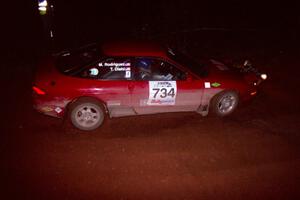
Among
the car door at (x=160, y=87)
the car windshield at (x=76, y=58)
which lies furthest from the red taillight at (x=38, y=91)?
the car door at (x=160, y=87)

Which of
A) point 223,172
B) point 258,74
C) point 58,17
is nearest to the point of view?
point 223,172

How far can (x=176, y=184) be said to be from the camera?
4.99 meters

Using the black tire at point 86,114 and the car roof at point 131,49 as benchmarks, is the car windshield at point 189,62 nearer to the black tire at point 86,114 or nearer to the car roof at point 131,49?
the car roof at point 131,49

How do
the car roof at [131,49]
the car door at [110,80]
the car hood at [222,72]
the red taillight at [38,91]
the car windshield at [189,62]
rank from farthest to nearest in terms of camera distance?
1. the car hood at [222,72]
2. the car windshield at [189,62]
3. the car roof at [131,49]
4. the car door at [110,80]
5. the red taillight at [38,91]

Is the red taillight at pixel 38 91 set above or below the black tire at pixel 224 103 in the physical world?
above

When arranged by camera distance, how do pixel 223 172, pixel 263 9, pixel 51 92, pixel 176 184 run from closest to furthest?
pixel 176 184
pixel 223 172
pixel 51 92
pixel 263 9

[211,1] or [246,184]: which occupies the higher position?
[211,1]

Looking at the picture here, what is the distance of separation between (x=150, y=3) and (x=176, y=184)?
13.2m

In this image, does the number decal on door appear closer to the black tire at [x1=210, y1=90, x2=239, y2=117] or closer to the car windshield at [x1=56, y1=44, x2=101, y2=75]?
the black tire at [x1=210, y1=90, x2=239, y2=117]

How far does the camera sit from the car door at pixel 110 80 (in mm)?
5973

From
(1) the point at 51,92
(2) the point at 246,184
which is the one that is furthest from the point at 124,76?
(2) the point at 246,184

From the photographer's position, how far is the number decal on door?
620 cm

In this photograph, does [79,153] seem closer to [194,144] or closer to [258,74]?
[194,144]

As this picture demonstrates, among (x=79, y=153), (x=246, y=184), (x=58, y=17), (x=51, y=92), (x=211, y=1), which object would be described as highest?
(x=211, y=1)
